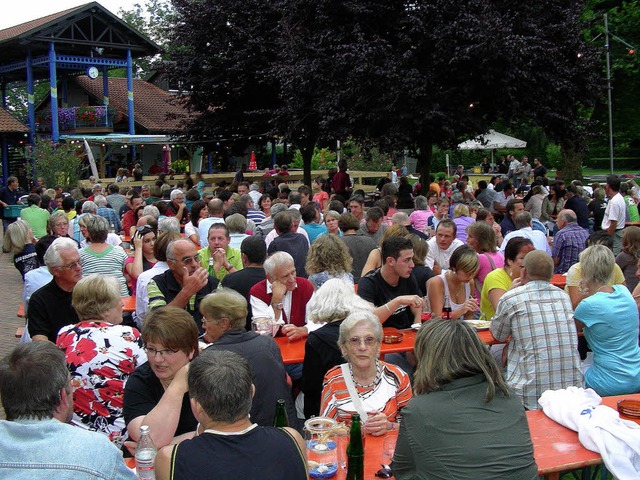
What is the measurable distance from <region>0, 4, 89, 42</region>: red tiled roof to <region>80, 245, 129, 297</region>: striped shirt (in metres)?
24.4

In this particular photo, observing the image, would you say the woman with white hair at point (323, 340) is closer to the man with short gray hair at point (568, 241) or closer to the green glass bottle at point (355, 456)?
the green glass bottle at point (355, 456)

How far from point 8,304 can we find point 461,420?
11.0 meters

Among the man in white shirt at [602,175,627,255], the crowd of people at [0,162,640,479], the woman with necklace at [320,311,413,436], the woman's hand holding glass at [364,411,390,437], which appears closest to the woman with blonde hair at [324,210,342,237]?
A: the crowd of people at [0,162,640,479]

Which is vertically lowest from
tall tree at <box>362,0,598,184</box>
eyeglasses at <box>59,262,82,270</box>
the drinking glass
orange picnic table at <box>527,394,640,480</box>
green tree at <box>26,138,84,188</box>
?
orange picnic table at <box>527,394,640,480</box>

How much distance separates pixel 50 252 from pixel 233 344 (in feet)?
6.50

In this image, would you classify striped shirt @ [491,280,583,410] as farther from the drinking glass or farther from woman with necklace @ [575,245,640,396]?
the drinking glass

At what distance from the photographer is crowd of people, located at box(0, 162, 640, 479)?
8.98ft

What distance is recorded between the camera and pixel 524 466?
296 centimetres

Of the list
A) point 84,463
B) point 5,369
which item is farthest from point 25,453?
point 5,369

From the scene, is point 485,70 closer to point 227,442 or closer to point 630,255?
point 630,255

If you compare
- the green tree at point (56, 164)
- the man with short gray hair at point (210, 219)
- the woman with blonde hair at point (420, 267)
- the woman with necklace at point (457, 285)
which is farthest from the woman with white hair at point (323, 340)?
the green tree at point (56, 164)

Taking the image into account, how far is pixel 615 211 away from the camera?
36.7 feet

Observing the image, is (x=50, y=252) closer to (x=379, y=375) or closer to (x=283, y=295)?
(x=283, y=295)

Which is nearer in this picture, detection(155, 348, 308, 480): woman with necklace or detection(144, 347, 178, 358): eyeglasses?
detection(155, 348, 308, 480): woman with necklace
